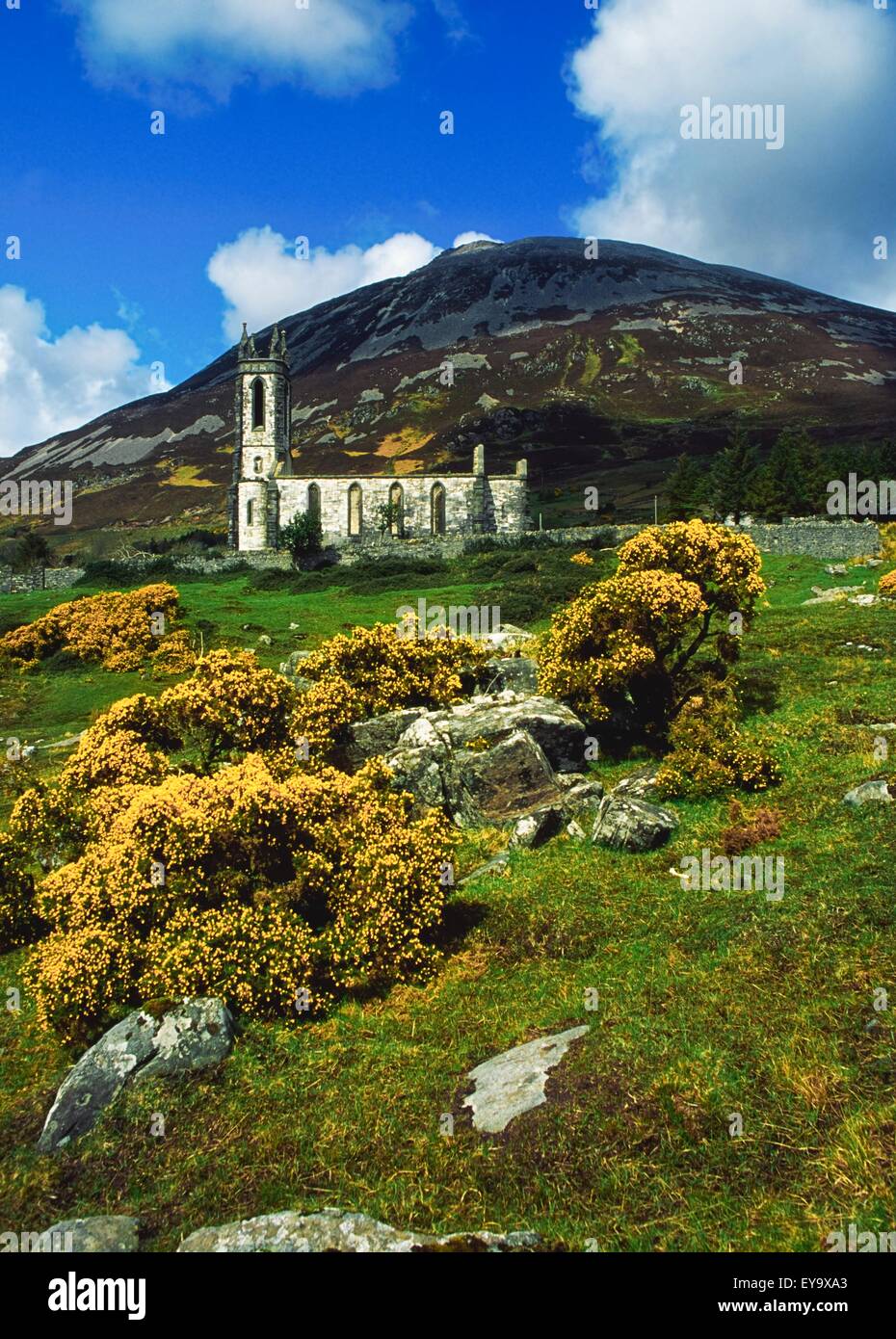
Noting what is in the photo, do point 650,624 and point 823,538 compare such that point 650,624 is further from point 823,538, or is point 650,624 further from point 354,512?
point 354,512

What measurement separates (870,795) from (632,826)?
387 centimetres

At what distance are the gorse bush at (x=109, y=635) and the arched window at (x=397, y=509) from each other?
125ft

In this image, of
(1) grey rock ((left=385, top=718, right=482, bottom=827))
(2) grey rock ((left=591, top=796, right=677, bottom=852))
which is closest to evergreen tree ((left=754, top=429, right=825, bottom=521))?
(1) grey rock ((left=385, top=718, right=482, bottom=827))

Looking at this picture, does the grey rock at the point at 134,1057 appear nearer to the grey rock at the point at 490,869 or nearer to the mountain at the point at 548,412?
the grey rock at the point at 490,869

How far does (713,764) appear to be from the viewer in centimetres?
1641

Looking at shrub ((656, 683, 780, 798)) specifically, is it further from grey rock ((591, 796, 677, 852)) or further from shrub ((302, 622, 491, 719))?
shrub ((302, 622, 491, 719))

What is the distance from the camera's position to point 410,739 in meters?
18.9

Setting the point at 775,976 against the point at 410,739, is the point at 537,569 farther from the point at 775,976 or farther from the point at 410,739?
the point at 775,976

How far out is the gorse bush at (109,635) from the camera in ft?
126

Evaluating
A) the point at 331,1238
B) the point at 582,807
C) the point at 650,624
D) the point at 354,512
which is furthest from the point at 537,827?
the point at 354,512
